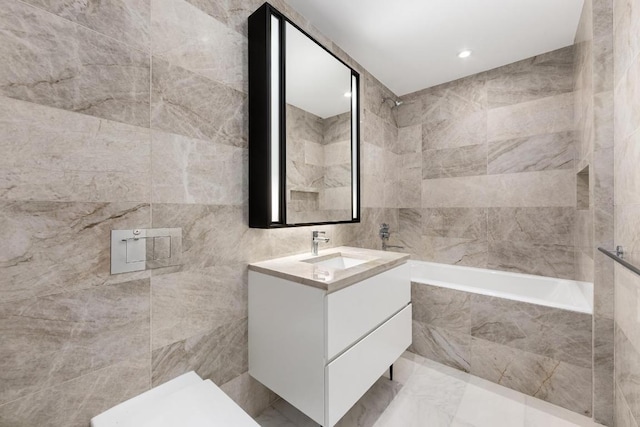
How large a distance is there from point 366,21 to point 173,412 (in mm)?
2349

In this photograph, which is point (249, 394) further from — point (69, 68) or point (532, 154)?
point (532, 154)

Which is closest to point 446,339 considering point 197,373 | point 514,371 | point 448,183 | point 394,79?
point 514,371

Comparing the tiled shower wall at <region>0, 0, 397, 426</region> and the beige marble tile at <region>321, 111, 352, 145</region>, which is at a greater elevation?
the beige marble tile at <region>321, 111, 352, 145</region>

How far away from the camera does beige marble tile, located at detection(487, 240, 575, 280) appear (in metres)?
2.11

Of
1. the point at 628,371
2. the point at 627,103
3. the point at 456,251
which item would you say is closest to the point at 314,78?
the point at 627,103

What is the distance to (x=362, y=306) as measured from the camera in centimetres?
130

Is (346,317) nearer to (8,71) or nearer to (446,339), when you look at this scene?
(446,339)

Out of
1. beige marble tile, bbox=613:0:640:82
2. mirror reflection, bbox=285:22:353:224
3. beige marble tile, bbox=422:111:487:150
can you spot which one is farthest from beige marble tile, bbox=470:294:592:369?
beige marble tile, bbox=422:111:487:150

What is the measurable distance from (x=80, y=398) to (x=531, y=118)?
3287mm

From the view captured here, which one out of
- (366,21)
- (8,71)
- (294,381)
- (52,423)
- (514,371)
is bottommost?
(514,371)

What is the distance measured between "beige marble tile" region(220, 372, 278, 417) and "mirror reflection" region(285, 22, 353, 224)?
0.89 metres

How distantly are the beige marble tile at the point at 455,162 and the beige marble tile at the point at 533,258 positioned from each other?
2.33ft

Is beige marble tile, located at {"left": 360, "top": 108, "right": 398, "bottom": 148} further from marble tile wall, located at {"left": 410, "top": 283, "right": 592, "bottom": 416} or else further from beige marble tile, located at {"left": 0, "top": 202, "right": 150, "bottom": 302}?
beige marble tile, located at {"left": 0, "top": 202, "right": 150, "bottom": 302}

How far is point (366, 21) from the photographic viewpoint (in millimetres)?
1791
